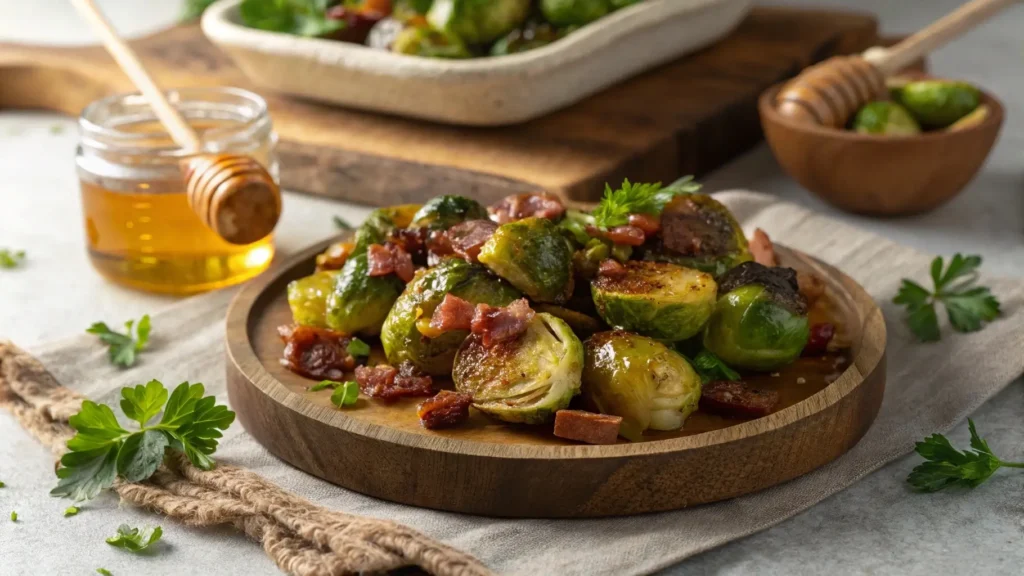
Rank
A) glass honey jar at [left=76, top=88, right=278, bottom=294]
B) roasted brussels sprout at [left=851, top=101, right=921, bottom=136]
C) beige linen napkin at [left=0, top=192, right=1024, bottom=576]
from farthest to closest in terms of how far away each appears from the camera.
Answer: roasted brussels sprout at [left=851, top=101, right=921, bottom=136]
glass honey jar at [left=76, top=88, right=278, bottom=294]
beige linen napkin at [left=0, top=192, right=1024, bottom=576]

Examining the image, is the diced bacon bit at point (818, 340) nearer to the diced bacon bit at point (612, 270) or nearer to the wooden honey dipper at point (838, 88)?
the diced bacon bit at point (612, 270)

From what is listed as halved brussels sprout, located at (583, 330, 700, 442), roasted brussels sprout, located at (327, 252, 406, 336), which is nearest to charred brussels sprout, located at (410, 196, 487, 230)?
roasted brussels sprout, located at (327, 252, 406, 336)

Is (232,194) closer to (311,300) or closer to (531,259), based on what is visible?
Result: (311,300)

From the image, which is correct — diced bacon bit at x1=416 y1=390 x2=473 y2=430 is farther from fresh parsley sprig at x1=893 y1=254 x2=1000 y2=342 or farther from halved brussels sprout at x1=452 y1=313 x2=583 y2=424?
fresh parsley sprig at x1=893 y1=254 x2=1000 y2=342

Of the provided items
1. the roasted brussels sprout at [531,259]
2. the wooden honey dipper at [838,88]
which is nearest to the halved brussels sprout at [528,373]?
the roasted brussels sprout at [531,259]

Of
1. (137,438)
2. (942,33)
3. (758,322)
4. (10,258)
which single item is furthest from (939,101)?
(10,258)

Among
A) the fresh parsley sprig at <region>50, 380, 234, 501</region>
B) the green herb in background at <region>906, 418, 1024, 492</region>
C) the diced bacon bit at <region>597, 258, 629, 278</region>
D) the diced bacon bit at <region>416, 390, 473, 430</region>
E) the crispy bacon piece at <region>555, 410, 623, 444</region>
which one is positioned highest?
the diced bacon bit at <region>597, 258, 629, 278</region>
